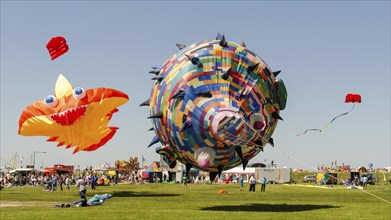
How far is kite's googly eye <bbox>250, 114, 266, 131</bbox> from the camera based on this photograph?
713 inches

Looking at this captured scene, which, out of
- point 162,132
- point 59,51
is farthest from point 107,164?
point 162,132

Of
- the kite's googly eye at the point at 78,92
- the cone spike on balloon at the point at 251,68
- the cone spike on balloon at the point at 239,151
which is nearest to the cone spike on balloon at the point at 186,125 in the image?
the cone spike on balloon at the point at 239,151

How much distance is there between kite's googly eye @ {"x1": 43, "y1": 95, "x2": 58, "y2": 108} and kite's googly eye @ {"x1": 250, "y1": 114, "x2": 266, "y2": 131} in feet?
59.0

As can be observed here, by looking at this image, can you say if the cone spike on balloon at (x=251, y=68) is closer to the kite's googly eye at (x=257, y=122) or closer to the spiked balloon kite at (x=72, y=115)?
the kite's googly eye at (x=257, y=122)

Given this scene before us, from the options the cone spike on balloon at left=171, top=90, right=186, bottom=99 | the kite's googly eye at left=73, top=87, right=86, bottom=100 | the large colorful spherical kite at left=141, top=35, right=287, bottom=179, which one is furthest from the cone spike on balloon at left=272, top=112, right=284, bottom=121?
the kite's googly eye at left=73, top=87, right=86, bottom=100

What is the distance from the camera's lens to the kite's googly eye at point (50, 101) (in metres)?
32.1

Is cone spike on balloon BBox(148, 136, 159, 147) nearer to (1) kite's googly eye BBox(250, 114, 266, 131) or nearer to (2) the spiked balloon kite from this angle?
(1) kite's googly eye BBox(250, 114, 266, 131)

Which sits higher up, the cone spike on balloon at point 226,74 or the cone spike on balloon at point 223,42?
the cone spike on balloon at point 223,42

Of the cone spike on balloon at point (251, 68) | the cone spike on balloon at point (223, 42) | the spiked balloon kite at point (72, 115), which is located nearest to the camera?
the cone spike on balloon at point (251, 68)

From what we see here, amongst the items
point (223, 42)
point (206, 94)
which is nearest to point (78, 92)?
point (223, 42)

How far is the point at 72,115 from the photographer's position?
32.4m

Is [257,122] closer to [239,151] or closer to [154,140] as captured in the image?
[239,151]

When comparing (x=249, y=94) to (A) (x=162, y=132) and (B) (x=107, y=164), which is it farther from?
(B) (x=107, y=164)

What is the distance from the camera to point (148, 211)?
22.8 metres
